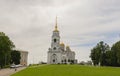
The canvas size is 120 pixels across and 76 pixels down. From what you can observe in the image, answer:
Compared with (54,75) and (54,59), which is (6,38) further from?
(54,59)

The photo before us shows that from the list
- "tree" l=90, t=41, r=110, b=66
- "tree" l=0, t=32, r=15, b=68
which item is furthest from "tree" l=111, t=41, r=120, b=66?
"tree" l=0, t=32, r=15, b=68

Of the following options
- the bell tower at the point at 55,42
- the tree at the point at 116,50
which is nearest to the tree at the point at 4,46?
the tree at the point at 116,50

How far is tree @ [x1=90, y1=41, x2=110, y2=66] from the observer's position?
142 metres

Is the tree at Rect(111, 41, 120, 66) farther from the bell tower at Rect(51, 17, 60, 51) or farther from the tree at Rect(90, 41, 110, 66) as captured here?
the bell tower at Rect(51, 17, 60, 51)

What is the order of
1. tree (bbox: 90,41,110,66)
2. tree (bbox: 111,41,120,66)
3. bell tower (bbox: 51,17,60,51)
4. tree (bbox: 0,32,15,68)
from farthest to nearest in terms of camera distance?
bell tower (bbox: 51,17,60,51) < tree (bbox: 90,41,110,66) < tree (bbox: 111,41,120,66) < tree (bbox: 0,32,15,68)

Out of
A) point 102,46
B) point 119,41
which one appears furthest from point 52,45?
point 119,41

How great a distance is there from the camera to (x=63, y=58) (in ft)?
644

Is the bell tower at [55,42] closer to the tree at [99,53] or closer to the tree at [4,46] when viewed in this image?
the tree at [99,53]

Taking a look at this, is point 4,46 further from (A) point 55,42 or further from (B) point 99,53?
(A) point 55,42

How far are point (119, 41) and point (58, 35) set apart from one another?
2665 inches

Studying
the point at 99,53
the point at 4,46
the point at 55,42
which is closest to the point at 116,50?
the point at 99,53

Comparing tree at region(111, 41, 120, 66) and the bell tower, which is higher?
the bell tower

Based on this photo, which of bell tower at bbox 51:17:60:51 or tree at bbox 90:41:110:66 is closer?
tree at bbox 90:41:110:66

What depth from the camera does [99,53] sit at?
14325 cm
